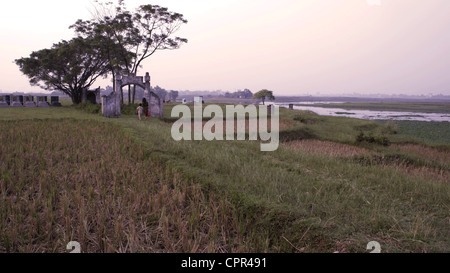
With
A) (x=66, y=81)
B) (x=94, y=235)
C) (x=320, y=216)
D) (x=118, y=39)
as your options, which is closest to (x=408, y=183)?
(x=320, y=216)

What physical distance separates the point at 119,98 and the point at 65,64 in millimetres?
20092

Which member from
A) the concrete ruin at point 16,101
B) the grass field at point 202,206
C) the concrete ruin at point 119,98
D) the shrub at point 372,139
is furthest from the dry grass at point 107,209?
the concrete ruin at point 16,101

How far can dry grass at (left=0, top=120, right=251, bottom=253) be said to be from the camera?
3096 mm

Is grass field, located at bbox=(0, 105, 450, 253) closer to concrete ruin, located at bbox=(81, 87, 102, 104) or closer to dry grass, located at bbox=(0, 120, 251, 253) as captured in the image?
dry grass, located at bbox=(0, 120, 251, 253)

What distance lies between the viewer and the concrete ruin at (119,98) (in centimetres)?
1998

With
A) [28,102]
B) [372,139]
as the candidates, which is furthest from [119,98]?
[372,139]

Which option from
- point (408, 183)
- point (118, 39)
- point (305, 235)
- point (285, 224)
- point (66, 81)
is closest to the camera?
point (305, 235)

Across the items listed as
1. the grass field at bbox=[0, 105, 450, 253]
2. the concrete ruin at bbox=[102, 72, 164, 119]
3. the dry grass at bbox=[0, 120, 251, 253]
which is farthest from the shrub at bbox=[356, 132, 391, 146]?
the concrete ruin at bbox=[102, 72, 164, 119]

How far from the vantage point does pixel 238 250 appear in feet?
9.75

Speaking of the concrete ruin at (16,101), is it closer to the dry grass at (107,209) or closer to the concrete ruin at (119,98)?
the concrete ruin at (119,98)

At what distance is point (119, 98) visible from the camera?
67.3ft

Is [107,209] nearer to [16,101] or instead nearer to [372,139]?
[372,139]
